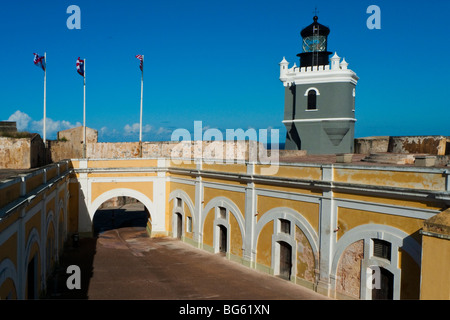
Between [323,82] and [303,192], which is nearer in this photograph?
[303,192]

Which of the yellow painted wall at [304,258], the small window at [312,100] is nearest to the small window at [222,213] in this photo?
the yellow painted wall at [304,258]

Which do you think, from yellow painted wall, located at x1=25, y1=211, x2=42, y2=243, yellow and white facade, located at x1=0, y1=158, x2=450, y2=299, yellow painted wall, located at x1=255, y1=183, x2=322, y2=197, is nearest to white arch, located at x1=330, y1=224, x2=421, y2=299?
yellow and white facade, located at x1=0, y1=158, x2=450, y2=299

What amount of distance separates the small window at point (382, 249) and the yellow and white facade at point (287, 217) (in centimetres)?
4

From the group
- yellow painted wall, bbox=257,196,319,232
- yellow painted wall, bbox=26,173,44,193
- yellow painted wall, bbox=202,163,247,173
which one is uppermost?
yellow painted wall, bbox=202,163,247,173

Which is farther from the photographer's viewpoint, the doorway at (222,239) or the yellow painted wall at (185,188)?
the yellow painted wall at (185,188)

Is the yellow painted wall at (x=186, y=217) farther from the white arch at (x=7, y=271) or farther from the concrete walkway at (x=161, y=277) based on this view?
the white arch at (x=7, y=271)

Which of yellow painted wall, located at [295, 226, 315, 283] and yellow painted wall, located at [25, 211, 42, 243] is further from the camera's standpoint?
yellow painted wall, located at [295, 226, 315, 283]

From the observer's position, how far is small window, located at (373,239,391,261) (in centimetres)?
1350

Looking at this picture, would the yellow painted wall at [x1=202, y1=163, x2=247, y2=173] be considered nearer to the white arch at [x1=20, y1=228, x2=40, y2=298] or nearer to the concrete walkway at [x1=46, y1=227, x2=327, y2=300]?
the concrete walkway at [x1=46, y1=227, x2=327, y2=300]

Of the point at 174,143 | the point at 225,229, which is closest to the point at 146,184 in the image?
the point at 174,143

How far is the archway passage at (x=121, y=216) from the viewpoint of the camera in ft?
99.2
